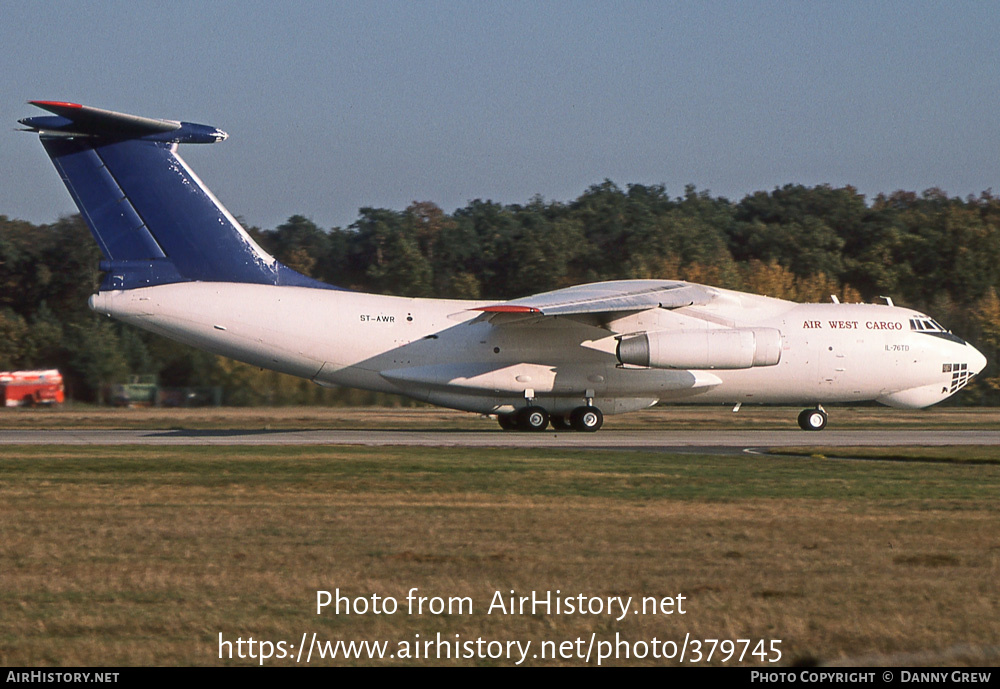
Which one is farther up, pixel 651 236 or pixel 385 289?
pixel 651 236

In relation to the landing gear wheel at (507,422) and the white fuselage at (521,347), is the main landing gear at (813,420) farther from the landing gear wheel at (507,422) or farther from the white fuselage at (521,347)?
the landing gear wheel at (507,422)

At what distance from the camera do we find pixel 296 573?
30.0 feet

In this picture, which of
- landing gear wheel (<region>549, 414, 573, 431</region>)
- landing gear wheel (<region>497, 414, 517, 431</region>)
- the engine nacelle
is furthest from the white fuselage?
the engine nacelle

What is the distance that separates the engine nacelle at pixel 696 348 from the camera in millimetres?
26469

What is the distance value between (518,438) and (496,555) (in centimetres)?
1579

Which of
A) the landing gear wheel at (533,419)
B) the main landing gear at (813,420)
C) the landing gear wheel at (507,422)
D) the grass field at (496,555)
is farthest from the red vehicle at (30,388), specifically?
the main landing gear at (813,420)

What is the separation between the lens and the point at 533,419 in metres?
28.1

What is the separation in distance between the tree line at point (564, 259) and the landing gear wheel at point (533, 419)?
856 centimetres

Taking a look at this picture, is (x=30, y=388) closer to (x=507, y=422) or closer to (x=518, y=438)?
(x=507, y=422)

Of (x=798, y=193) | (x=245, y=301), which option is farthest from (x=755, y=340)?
(x=798, y=193)

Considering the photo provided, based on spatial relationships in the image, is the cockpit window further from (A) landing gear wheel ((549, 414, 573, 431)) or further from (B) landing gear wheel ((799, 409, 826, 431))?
(A) landing gear wheel ((549, 414, 573, 431))

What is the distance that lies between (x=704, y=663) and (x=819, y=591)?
214cm

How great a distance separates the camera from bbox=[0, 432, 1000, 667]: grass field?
7.10 metres

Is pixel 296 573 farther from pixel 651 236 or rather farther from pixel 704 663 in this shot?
pixel 651 236
